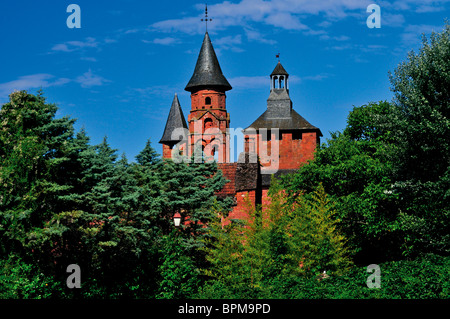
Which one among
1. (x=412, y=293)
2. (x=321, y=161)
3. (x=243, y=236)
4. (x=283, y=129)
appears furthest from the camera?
(x=283, y=129)

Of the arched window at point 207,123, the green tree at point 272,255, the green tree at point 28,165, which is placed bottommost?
the green tree at point 272,255

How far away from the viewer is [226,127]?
6506 centimetres

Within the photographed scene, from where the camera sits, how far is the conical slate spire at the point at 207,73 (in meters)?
64.4

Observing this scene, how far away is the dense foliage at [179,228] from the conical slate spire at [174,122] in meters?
35.2

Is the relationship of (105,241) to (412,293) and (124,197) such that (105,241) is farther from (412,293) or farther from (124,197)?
Answer: (412,293)

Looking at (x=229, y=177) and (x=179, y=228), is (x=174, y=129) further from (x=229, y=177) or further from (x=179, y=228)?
(x=179, y=228)

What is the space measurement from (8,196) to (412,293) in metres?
13.5

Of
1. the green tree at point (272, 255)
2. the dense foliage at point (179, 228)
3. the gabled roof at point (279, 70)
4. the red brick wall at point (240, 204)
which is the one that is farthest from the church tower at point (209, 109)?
the green tree at point (272, 255)

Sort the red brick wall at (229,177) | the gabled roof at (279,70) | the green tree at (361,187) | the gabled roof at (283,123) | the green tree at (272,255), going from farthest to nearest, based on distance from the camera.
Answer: the gabled roof at (279,70)
the gabled roof at (283,123)
the red brick wall at (229,177)
the green tree at (361,187)
the green tree at (272,255)

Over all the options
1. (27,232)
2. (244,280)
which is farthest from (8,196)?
(244,280)

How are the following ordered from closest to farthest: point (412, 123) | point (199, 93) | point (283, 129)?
point (412, 123) < point (283, 129) < point (199, 93)

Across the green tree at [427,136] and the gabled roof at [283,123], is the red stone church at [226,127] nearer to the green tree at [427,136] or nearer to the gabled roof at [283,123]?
the gabled roof at [283,123]

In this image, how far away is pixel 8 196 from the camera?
19.3 meters

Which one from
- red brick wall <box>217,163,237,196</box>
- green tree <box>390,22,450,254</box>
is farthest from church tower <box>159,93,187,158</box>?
green tree <box>390,22,450,254</box>
